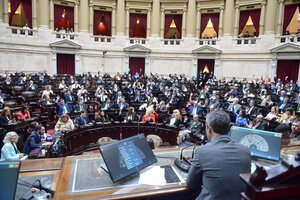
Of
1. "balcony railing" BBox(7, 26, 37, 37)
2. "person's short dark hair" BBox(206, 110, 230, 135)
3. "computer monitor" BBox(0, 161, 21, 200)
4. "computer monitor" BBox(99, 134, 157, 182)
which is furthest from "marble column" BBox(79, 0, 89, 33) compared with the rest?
"person's short dark hair" BBox(206, 110, 230, 135)

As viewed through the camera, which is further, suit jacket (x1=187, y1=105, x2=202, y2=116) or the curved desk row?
suit jacket (x1=187, y1=105, x2=202, y2=116)

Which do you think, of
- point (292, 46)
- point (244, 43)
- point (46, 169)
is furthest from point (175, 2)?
point (46, 169)

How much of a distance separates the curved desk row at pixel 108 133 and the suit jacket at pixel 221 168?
193 inches

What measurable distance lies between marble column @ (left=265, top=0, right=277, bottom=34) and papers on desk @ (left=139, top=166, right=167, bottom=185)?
19.5 metres

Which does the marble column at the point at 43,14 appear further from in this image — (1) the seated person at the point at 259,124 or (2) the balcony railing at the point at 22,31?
(1) the seated person at the point at 259,124

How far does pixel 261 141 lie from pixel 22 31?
19.9m

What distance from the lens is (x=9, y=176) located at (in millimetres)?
1938

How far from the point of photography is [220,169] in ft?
5.77

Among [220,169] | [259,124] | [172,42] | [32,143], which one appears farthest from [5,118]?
[172,42]

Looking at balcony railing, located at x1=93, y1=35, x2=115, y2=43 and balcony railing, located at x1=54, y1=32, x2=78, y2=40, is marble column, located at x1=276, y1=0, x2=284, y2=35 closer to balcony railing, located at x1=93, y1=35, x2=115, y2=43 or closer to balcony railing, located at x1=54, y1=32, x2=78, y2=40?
→ balcony railing, located at x1=93, y1=35, x2=115, y2=43

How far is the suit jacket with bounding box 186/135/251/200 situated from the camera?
1755mm

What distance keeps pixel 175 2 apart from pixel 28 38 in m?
12.8

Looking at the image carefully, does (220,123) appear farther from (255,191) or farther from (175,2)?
(175,2)

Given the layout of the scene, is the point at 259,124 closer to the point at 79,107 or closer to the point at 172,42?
the point at 79,107
